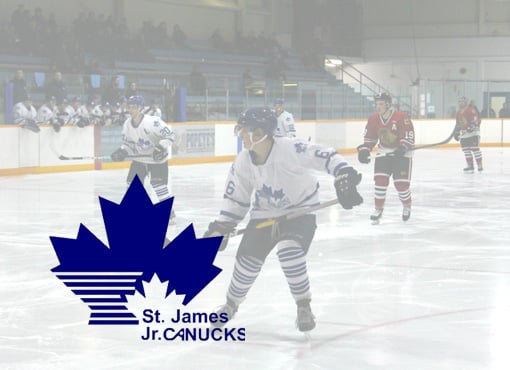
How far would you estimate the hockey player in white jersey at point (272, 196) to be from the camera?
4441 mm

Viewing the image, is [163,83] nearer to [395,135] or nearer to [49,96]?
[49,96]

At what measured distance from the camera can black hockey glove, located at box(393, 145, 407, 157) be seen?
9.05 m

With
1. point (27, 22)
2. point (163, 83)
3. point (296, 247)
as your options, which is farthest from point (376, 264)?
point (27, 22)

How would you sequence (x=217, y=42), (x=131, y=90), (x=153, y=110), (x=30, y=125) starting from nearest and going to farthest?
(x=30, y=125) < (x=153, y=110) < (x=131, y=90) < (x=217, y=42)

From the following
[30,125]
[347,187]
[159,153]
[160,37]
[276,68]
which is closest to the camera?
[347,187]

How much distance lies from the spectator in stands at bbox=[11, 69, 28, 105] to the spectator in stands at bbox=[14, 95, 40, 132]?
0.22ft

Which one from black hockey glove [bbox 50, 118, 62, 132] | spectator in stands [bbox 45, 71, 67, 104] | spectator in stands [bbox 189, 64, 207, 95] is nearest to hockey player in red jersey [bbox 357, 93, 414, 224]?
black hockey glove [bbox 50, 118, 62, 132]

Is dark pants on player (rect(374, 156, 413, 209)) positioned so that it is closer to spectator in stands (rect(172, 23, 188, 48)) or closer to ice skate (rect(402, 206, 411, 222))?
ice skate (rect(402, 206, 411, 222))

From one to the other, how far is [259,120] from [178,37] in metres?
18.5

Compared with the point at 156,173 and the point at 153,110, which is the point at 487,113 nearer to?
the point at 153,110

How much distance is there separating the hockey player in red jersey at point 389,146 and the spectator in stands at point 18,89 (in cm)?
730

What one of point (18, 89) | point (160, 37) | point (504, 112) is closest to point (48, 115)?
point (18, 89)

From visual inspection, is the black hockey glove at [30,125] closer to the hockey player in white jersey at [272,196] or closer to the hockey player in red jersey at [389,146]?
the hockey player in red jersey at [389,146]

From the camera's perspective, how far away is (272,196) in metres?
4.53
